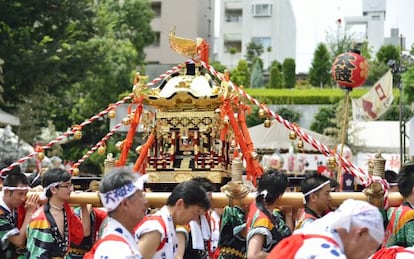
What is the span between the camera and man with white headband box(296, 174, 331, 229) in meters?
5.52

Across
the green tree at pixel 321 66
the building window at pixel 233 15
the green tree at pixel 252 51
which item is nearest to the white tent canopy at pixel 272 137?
the green tree at pixel 321 66

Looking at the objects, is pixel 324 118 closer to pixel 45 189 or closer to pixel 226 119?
pixel 226 119

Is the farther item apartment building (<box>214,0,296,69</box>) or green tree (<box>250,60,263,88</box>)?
apartment building (<box>214,0,296,69</box>)

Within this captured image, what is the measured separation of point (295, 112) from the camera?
3684cm

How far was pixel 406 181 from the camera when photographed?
550 centimetres

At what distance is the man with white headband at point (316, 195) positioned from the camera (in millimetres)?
5523

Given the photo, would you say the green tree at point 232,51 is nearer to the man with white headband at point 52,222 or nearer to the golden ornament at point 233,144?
the golden ornament at point 233,144

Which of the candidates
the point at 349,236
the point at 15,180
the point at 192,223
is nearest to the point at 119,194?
the point at 349,236

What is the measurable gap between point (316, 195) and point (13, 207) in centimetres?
230

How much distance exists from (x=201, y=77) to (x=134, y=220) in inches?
205

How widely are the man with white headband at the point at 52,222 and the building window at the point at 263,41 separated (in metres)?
50.1

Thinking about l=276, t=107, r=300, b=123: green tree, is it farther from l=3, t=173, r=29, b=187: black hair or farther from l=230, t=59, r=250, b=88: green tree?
l=3, t=173, r=29, b=187: black hair

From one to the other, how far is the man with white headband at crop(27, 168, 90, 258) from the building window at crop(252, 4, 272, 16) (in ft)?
164

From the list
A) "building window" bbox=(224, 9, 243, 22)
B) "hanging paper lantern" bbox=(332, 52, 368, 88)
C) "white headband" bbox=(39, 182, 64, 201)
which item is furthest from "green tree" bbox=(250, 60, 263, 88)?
"white headband" bbox=(39, 182, 64, 201)
